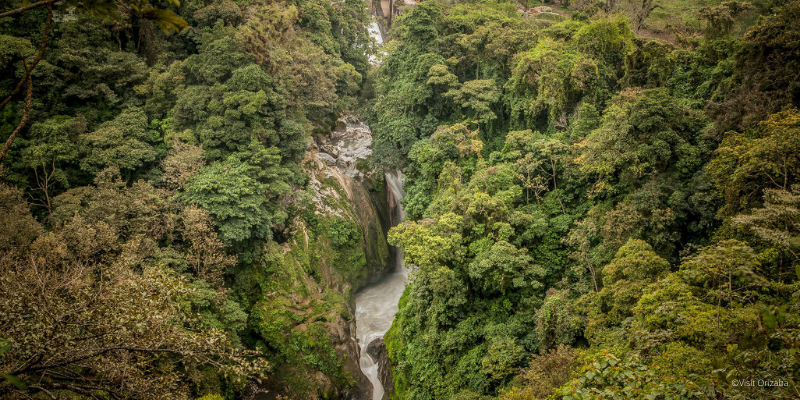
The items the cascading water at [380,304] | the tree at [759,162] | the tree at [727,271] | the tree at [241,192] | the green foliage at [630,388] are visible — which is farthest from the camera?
the cascading water at [380,304]

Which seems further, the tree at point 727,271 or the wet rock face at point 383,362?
the wet rock face at point 383,362

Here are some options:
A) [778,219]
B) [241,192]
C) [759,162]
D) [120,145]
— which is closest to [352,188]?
[241,192]

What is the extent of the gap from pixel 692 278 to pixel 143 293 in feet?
29.2

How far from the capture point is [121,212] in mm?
12789

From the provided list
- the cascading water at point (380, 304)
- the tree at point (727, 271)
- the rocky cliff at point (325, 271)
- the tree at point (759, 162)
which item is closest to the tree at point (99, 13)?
the tree at point (727, 271)

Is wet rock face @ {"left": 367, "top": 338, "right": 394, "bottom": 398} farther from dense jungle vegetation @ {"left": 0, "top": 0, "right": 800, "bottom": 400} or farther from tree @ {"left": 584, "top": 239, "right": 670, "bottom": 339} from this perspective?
tree @ {"left": 584, "top": 239, "right": 670, "bottom": 339}

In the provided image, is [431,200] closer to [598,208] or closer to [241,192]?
[598,208]

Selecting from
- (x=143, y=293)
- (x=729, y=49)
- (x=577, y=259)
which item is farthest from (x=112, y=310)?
(x=729, y=49)

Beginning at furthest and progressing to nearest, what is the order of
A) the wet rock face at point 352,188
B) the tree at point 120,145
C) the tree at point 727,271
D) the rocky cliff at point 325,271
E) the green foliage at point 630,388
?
1. the wet rock face at point 352,188
2. the rocky cliff at point 325,271
3. the tree at point 120,145
4. the tree at point 727,271
5. the green foliage at point 630,388

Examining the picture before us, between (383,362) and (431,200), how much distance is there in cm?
722

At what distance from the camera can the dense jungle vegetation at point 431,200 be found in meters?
6.24

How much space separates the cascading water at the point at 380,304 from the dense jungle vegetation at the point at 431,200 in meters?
1.35

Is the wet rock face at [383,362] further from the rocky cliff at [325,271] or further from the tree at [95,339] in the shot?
the tree at [95,339]

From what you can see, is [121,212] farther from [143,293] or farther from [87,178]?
[143,293]
